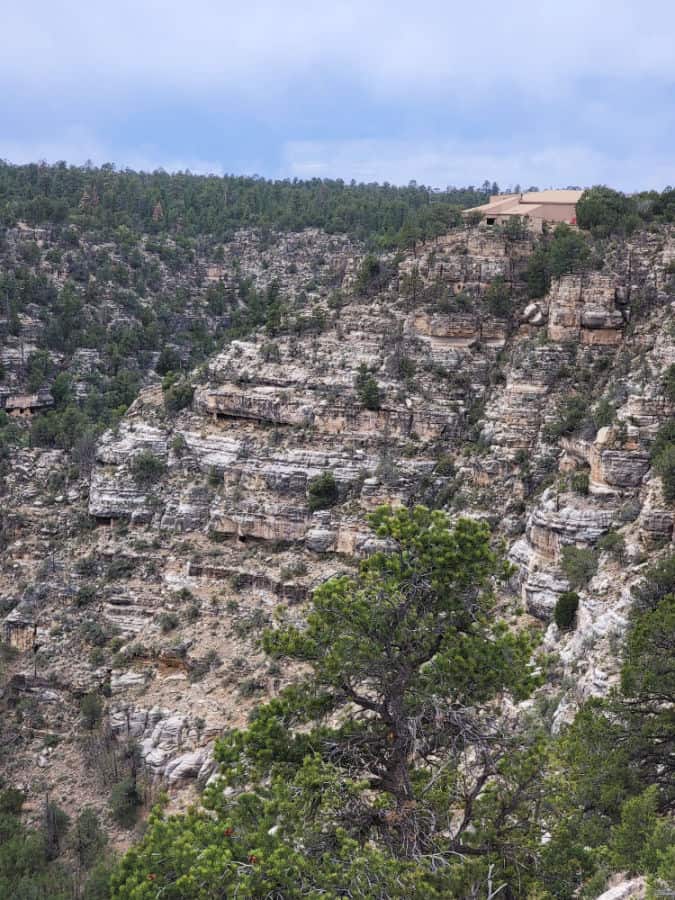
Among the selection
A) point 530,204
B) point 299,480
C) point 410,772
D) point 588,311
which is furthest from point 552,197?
point 410,772

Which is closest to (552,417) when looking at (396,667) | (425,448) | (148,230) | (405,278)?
(425,448)

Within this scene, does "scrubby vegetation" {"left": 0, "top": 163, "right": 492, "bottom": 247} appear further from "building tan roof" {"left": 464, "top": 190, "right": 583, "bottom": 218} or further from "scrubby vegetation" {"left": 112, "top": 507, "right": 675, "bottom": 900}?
"scrubby vegetation" {"left": 112, "top": 507, "right": 675, "bottom": 900}

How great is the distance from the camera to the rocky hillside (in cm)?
3628

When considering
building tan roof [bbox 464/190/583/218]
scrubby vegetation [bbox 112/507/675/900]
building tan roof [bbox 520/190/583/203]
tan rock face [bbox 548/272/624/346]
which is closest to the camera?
scrubby vegetation [bbox 112/507/675/900]

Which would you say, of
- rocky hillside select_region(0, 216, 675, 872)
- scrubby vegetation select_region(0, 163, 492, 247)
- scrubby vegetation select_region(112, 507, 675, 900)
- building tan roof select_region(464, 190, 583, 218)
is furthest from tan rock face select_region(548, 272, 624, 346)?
scrubby vegetation select_region(0, 163, 492, 247)

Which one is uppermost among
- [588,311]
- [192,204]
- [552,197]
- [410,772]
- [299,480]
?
[192,204]

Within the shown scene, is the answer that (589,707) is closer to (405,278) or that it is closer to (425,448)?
(425,448)

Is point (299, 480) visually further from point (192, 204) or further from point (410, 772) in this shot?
point (192, 204)

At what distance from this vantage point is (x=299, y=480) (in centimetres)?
4503

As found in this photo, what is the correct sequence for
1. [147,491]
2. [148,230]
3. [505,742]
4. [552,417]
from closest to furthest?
1. [505,742]
2. [552,417]
3. [147,491]
4. [148,230]

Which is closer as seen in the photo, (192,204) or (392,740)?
(392,740)

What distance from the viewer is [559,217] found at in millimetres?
53656

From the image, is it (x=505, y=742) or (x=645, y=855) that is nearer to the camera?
(x=645, y=855)

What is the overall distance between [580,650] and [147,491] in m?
26.5
